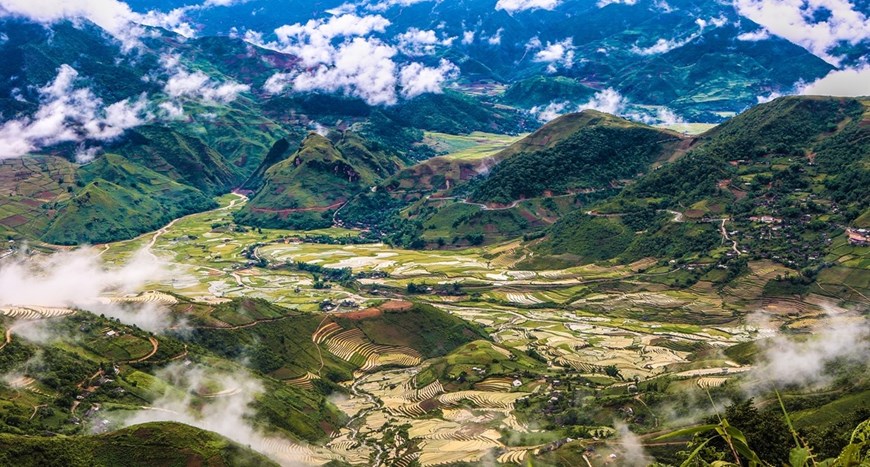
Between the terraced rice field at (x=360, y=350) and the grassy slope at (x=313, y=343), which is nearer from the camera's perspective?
the grassy slope at (x=313, y=343)

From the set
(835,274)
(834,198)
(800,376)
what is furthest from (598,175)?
(800,376)

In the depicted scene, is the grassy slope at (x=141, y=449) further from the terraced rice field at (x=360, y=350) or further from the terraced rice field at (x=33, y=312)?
the terraced rice field at (x=360, y=350)

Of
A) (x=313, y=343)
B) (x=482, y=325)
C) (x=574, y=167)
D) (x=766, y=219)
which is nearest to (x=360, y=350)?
(x=313, y=343)

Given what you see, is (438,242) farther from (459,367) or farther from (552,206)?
(459,367)

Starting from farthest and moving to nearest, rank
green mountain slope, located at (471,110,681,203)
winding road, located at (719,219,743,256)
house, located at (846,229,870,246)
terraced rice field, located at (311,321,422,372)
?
green mountain slope, located at (471,110,681,203), winding road, located at (719,219,743,256), house, located at (846,229,870,246), terraced rice field, located at (311,321,422,372)

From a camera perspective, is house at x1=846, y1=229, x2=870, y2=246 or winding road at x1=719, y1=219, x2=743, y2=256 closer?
house at x1=846, y1=229, x2=870, y2=246

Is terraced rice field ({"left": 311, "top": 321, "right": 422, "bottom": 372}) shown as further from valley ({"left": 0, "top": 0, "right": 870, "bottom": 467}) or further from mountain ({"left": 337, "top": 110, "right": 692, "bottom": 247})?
mountain ({"left": 337, "top": 110, "right": 692, "bottom": 247})

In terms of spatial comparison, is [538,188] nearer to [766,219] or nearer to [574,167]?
[574,167]

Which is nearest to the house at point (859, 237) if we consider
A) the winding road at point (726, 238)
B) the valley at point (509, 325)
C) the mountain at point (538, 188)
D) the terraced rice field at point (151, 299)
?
the valley at point (509, 325)

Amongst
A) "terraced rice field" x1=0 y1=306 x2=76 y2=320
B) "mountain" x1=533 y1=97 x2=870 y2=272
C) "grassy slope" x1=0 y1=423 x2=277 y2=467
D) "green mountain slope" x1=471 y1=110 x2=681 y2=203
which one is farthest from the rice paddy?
"green mountain slope" x1=471 y1=110 x2=681 y2=203
